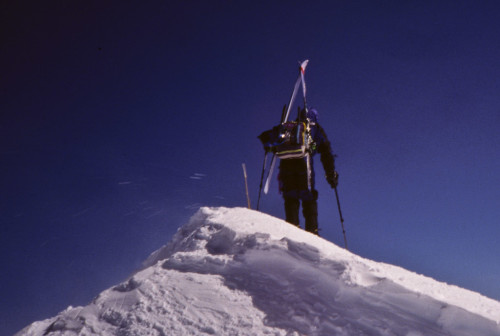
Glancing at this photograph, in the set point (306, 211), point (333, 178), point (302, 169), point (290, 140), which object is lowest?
point (306, 211)

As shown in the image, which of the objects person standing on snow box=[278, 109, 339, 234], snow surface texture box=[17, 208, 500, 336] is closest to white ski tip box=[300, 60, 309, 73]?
person standing on snow box=[278, 109, 339, 234]

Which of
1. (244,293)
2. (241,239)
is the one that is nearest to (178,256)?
(241,239)

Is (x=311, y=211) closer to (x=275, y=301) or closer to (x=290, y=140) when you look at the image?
(x=290, y=140)

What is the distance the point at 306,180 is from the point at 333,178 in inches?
38.2

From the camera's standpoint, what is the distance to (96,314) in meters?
3.30

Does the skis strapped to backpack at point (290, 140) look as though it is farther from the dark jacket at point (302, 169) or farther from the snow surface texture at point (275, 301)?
the snow surface texture at point (275, 301)

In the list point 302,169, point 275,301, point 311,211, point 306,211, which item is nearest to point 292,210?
point 306,211

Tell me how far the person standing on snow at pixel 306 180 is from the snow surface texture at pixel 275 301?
317cm

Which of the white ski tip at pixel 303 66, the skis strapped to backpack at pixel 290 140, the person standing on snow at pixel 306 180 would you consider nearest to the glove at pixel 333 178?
the person standing on snow at pixel 306 180

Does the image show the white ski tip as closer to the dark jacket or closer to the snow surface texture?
the dark jacket

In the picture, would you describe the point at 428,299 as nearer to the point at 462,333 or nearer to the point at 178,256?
the point at 462,333

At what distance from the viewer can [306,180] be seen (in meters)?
7.21

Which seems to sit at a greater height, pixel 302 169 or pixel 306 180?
pixel 302 169

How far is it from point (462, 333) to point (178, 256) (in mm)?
3122
